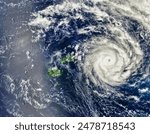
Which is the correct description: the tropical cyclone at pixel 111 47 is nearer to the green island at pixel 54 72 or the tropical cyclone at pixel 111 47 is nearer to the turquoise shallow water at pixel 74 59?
the turquoise shallow water at pixel 74 59

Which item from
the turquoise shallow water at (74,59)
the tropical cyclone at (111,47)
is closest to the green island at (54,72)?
the turquoise shallow water at (74,59)

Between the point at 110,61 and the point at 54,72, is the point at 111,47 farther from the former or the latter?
the point at 54,72

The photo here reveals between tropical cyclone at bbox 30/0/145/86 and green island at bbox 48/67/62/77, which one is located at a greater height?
tropical cyclone at bbox 30/0/145/86

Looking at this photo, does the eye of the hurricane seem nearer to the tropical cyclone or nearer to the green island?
the tropical cyclone

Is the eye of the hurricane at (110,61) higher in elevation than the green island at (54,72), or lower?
higher

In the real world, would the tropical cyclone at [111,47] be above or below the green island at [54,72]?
above

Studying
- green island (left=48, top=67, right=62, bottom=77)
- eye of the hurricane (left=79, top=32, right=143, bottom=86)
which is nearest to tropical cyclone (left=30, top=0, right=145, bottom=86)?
eye of the hurricane (left=79, top=32, right=143, bottom=86)

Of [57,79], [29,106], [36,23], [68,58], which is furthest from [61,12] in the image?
[29,106]

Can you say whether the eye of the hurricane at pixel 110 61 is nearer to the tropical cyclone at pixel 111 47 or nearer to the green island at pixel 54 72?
the tropical cyclone at pixel 111 47

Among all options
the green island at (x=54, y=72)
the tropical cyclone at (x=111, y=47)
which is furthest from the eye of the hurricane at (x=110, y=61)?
the green island at (x=54, y=72)

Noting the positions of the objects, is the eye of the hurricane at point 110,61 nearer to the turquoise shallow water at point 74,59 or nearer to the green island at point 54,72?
the turquoise shallow water at point 74,59

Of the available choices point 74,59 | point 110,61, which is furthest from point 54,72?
point 110,61
